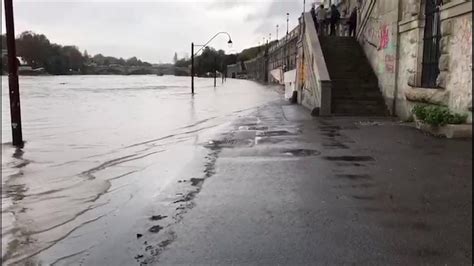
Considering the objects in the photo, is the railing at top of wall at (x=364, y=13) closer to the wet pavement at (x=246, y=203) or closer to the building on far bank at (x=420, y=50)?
the building on far bank at (x=420, y=50)

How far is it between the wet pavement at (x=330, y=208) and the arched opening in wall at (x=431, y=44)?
3755mm

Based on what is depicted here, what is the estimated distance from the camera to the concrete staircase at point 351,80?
18.7 m

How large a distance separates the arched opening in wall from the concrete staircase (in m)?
3.18

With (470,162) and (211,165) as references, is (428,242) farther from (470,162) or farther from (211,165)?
(211,165)

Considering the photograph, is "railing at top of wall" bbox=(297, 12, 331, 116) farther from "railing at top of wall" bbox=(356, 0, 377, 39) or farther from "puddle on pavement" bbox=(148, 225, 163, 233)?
"puddle on pavement" bbox=(148, 225, 163, 233)

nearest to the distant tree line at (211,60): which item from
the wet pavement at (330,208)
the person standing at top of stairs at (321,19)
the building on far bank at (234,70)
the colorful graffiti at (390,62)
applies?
the building on far bank at (234,70)

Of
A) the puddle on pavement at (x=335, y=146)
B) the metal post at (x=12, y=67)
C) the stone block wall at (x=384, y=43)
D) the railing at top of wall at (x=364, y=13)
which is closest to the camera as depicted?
the puddle on pavement at (x=335, y=146)

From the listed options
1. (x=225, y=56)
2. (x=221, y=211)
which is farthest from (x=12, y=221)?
(x=225, y=56)

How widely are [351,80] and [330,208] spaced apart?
1456 cm

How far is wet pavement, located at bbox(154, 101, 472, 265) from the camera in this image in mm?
4797

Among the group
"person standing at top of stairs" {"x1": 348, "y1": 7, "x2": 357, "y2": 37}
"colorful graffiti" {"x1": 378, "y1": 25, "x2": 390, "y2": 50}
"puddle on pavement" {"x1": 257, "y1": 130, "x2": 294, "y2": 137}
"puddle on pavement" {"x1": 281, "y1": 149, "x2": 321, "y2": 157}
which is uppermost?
"person standing at top of stairs" {"x1": 348, "y1": 7, "x2": 357, "y2": 37}

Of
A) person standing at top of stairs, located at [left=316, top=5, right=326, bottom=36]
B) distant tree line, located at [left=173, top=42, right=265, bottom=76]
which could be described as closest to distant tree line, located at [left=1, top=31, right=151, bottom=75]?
A: distant tree line, located at [left=173, top=42, right=265, bottom=76]

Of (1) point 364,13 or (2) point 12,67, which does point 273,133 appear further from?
(1) point 364,13

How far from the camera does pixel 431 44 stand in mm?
14891
